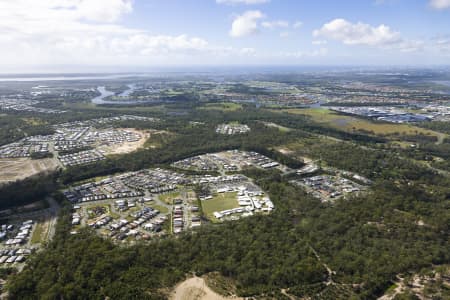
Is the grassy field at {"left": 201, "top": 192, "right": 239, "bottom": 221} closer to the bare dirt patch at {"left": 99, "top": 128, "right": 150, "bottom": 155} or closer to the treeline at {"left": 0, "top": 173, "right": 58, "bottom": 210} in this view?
the treeline at {"left": 0, "top": 173, "right": 58, "bottom": 210}

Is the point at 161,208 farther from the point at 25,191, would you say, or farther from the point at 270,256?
the point at 25,191

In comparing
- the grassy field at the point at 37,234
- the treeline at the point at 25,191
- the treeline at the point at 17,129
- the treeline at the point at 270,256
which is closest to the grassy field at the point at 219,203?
the treeline at the point at 270,256

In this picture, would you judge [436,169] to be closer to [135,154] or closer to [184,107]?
[135,154]

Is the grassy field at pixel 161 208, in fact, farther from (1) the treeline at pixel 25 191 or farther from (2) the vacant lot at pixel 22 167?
(2) the vacant lot at pixel 22 167

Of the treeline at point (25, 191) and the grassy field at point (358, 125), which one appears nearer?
the treeline at point (25, 191)

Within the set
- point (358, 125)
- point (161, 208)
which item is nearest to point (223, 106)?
point (358, 125)

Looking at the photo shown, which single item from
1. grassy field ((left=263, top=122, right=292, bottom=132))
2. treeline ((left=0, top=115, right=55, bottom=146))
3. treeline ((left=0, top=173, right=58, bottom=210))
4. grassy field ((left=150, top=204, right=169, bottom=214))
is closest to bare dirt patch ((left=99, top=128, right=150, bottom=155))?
treeline ((left=0, top=173, right=58, bottom=210))
